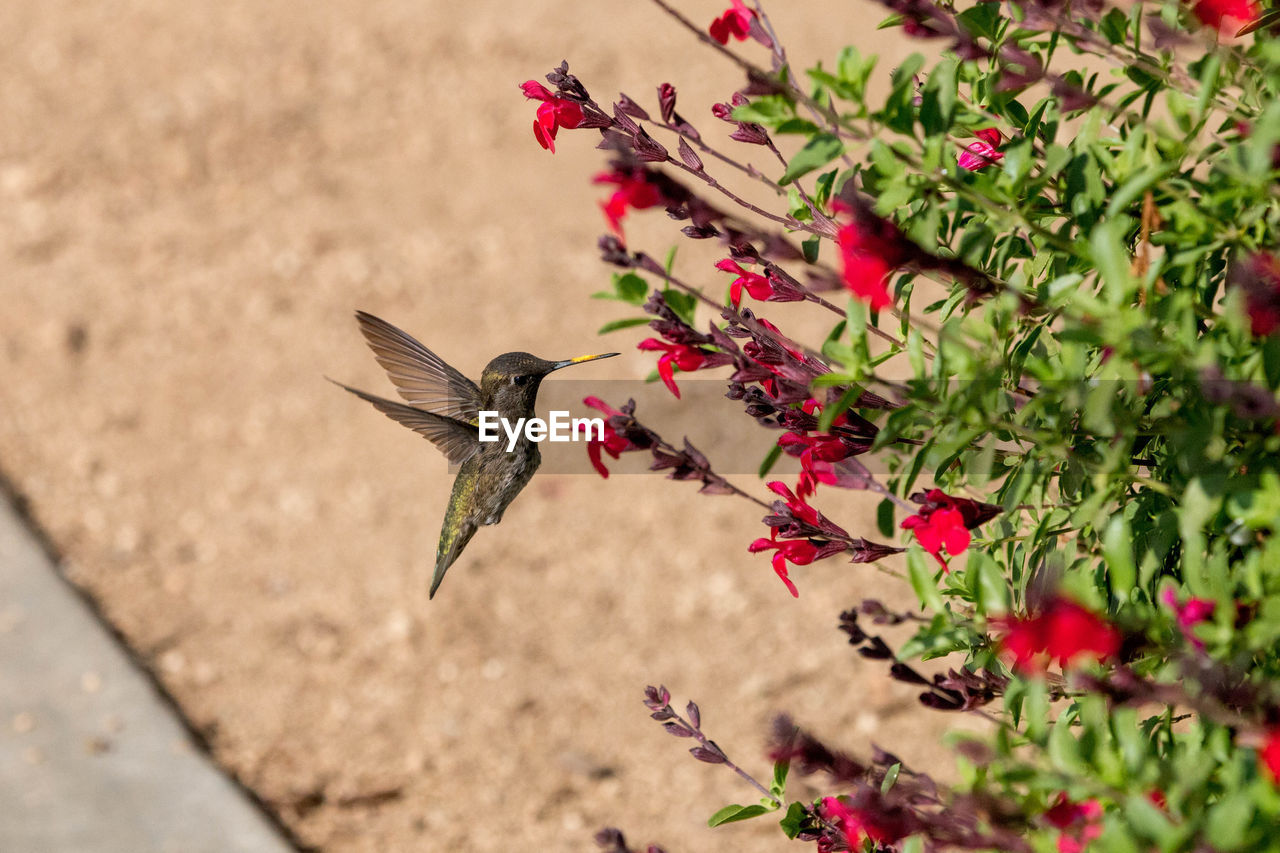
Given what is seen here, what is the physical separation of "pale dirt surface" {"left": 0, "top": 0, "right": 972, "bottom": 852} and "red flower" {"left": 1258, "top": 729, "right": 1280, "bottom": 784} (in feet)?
8.26

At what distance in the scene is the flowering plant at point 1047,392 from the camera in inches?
44.0

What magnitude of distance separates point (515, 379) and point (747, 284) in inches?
18.6

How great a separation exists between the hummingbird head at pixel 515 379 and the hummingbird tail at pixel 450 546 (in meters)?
0.29

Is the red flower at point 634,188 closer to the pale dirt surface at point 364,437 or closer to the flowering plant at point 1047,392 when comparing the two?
the flowering plant at point 1047,392

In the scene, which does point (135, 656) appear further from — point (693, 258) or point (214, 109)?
point (214, 109)

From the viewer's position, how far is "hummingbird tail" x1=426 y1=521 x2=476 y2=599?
86.8 inches

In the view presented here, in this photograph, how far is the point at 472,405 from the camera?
2062 millimetres

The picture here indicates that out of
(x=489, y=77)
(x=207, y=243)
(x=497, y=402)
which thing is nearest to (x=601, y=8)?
(x=489, y=77)

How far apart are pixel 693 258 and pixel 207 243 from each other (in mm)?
2276

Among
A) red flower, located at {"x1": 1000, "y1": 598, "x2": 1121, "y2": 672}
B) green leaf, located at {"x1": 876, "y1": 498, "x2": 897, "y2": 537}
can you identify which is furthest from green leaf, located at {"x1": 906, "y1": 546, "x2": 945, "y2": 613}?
green leaf, located at {"x1": 876, "y1": 498, "x2": 897, "y2": 537}

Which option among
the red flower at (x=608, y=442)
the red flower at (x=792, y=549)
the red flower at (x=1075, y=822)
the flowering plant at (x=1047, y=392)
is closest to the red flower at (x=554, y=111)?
the flowering plant at (x=1047, y=392)

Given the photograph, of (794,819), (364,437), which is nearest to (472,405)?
(794,819)

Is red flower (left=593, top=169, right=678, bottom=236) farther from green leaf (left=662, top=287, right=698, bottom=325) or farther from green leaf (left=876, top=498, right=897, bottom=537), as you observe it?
green leaf (left=876, top=498, right=897, bottom=537)

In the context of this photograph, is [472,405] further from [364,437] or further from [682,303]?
[364,437]
